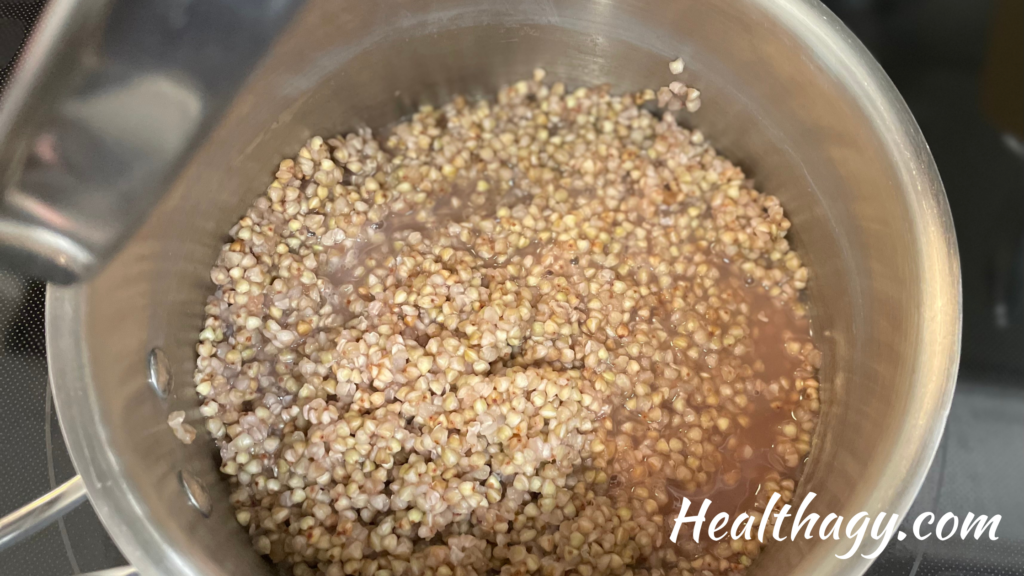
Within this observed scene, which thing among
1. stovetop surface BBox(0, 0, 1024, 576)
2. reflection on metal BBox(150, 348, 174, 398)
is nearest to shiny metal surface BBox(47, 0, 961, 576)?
reflection on metal BBox(150, 348, 174, 398)

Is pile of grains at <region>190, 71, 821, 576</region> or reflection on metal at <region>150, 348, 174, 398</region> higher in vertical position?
pile of grains at <region>190, 71, 821, 576</region>

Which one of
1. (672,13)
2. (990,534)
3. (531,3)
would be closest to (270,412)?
(531,3)

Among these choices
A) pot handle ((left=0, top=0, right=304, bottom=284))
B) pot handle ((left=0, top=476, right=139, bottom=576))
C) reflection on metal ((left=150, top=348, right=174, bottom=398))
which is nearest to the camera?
pot handle ((left=0, top=0, right=304, bottom=284))

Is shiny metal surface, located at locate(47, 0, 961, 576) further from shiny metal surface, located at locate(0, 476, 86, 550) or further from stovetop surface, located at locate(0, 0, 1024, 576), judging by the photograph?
stovetop surface, located at locate(0, 0, 1024, 576)

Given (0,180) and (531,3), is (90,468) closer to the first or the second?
(0,180)

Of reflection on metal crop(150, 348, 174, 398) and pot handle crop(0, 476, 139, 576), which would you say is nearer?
pot handle crop(0, 476, 139, 576)

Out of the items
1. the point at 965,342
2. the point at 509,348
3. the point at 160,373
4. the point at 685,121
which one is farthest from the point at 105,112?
the point at 965,342

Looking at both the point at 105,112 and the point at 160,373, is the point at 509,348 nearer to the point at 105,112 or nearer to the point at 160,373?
the point at 160,373
